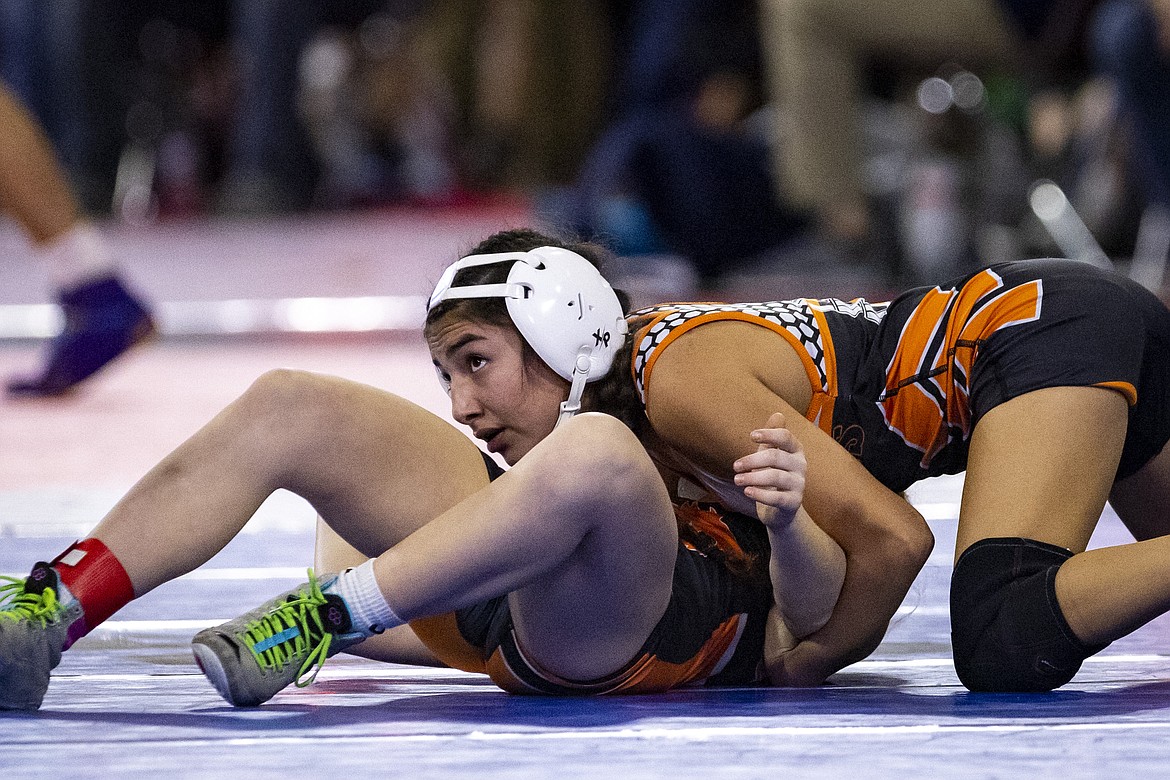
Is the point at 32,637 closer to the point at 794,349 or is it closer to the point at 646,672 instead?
the point at 646,672

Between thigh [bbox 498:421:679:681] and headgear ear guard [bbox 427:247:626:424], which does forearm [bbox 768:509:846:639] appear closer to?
thigh [bbox 498:421:679:681]

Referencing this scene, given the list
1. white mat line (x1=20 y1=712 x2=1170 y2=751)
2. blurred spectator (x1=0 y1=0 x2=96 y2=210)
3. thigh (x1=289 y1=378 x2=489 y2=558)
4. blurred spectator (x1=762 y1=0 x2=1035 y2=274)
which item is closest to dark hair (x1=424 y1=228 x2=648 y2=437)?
thigh (x1=289 y1=378 x2=489 y2=558)

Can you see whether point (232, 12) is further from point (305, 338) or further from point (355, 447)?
point (355, 447)

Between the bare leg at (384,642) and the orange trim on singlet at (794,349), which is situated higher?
the orange trim on singlet at (794,349)

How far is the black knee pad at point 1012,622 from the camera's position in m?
1.72

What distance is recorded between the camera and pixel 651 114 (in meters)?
6.29

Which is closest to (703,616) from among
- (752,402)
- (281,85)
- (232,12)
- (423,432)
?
(752,402)

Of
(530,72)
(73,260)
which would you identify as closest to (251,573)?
(73,260)

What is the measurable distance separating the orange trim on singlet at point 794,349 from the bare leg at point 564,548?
25 cm

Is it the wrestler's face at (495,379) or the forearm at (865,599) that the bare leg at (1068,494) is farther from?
the wrestler's face at (495,379)

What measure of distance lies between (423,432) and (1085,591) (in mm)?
708

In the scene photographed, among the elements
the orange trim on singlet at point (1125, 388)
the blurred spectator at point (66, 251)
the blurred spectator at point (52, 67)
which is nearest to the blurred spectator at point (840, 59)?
the blurred spectator at point (66, 251)

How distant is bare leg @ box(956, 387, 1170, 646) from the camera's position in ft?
5.60

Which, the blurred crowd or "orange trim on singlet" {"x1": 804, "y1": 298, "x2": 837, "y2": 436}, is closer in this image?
"orange trim on singlet" {"x1": 804, "y1": 298, "x2": 837, "y2": 436}
